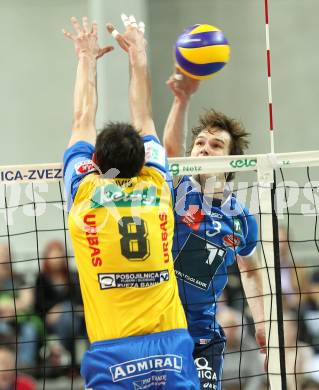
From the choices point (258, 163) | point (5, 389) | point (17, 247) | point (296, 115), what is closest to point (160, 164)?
point (258, 163)

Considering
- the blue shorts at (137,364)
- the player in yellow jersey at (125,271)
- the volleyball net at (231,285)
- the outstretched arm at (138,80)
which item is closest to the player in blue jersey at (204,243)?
the volleyball net at (231,285)

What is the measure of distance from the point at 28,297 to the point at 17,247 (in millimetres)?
1878

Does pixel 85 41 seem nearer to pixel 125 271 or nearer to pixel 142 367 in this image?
pixel 125 271

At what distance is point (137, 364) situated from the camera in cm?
397

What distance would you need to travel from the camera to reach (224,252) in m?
5.36

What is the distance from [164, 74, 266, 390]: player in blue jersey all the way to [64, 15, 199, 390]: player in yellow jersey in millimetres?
1081

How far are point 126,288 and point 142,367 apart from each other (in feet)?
1.23

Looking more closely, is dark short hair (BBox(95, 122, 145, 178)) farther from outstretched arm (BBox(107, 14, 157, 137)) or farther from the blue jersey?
the blue jersey

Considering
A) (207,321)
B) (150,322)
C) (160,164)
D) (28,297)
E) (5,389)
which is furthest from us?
(28,297)

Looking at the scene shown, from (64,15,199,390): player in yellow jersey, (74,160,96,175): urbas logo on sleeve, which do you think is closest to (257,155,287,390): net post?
(64,15,199,390): player in yellow jersey

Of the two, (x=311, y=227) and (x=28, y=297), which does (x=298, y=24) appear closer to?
(x=311, y=227)

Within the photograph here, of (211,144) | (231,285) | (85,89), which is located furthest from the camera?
(231,285)

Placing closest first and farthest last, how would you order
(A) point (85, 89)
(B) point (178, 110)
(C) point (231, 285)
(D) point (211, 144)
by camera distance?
(A) point (85, 89), (B) point (178, 110), (D) point (211, 144), (C) point (231, 285)

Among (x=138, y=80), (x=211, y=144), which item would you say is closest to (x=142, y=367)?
(x=138, y=80)
